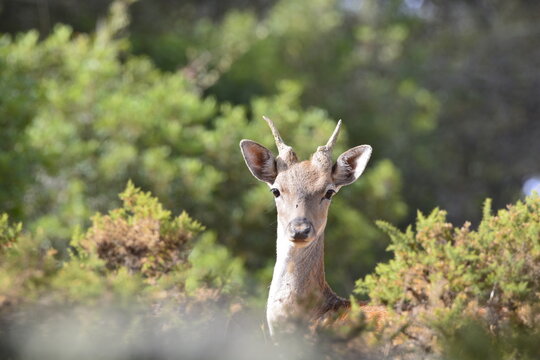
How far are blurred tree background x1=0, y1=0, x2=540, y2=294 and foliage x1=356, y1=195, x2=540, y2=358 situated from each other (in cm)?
670

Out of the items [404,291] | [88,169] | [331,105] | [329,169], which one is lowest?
[404,291]

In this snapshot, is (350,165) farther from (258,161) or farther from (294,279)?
(294,279)

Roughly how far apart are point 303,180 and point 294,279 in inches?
26.8

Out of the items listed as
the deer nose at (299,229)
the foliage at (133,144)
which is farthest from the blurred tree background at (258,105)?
the deer nose at (299,229)

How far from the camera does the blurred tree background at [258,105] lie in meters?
14.0

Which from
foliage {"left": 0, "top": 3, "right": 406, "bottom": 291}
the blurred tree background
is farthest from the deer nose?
foliage {"left": 0, "top": 3, "right": 406, "bottom": 291}

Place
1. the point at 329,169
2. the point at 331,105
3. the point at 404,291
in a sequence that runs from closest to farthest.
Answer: the point at 404,291 < the point at 329,169 < the point at 331,105

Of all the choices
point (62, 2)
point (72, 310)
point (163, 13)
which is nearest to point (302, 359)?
point (72, 310)

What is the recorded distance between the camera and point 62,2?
21438 mm

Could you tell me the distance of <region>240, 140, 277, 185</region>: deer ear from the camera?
6895 millimetres

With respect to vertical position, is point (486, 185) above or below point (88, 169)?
above

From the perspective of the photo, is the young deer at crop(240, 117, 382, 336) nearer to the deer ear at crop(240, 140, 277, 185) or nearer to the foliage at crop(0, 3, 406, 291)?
the deer ear at crop(240, 140, 277, 185)

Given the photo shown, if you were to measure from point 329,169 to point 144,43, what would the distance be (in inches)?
607

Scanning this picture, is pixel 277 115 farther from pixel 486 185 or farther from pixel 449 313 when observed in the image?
pixel 486 185
